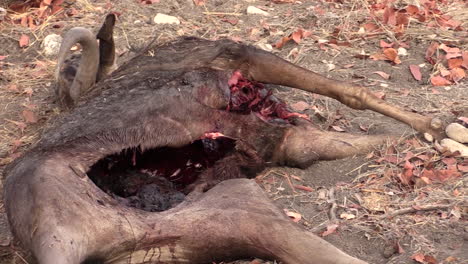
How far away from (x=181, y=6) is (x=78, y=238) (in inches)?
176

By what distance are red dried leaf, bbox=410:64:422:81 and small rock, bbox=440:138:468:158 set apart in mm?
1319

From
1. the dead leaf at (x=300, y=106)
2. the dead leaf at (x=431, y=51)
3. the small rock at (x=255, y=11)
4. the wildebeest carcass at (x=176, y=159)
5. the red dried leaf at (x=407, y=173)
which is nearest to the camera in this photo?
the wildebeest carcass at (x=176, y=159)

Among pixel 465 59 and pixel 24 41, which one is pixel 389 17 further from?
pixel 24 41

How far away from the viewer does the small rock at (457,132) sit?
468 centimetres

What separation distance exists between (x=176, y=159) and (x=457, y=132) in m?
1.83

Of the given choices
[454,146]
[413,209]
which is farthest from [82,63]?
[454,146]

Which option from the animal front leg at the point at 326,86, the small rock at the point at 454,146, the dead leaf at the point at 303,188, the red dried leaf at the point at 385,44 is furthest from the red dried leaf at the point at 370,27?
the dead leaf at the point at 303,188

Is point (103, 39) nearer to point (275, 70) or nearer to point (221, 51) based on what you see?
point (221, 51)

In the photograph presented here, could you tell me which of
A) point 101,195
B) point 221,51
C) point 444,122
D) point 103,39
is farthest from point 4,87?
point 444,122

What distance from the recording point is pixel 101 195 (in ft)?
11.7

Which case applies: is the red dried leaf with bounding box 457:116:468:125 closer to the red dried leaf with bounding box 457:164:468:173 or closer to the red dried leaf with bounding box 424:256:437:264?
the red dried leaf with bounding box 457:164:468:173

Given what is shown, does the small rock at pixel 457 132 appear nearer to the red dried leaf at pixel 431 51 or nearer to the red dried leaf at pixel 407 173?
the red dried leaf at pixel 407 173

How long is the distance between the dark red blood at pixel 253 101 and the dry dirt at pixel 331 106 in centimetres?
38

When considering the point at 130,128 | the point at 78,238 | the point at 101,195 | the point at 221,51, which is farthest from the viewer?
the point at 221,51
